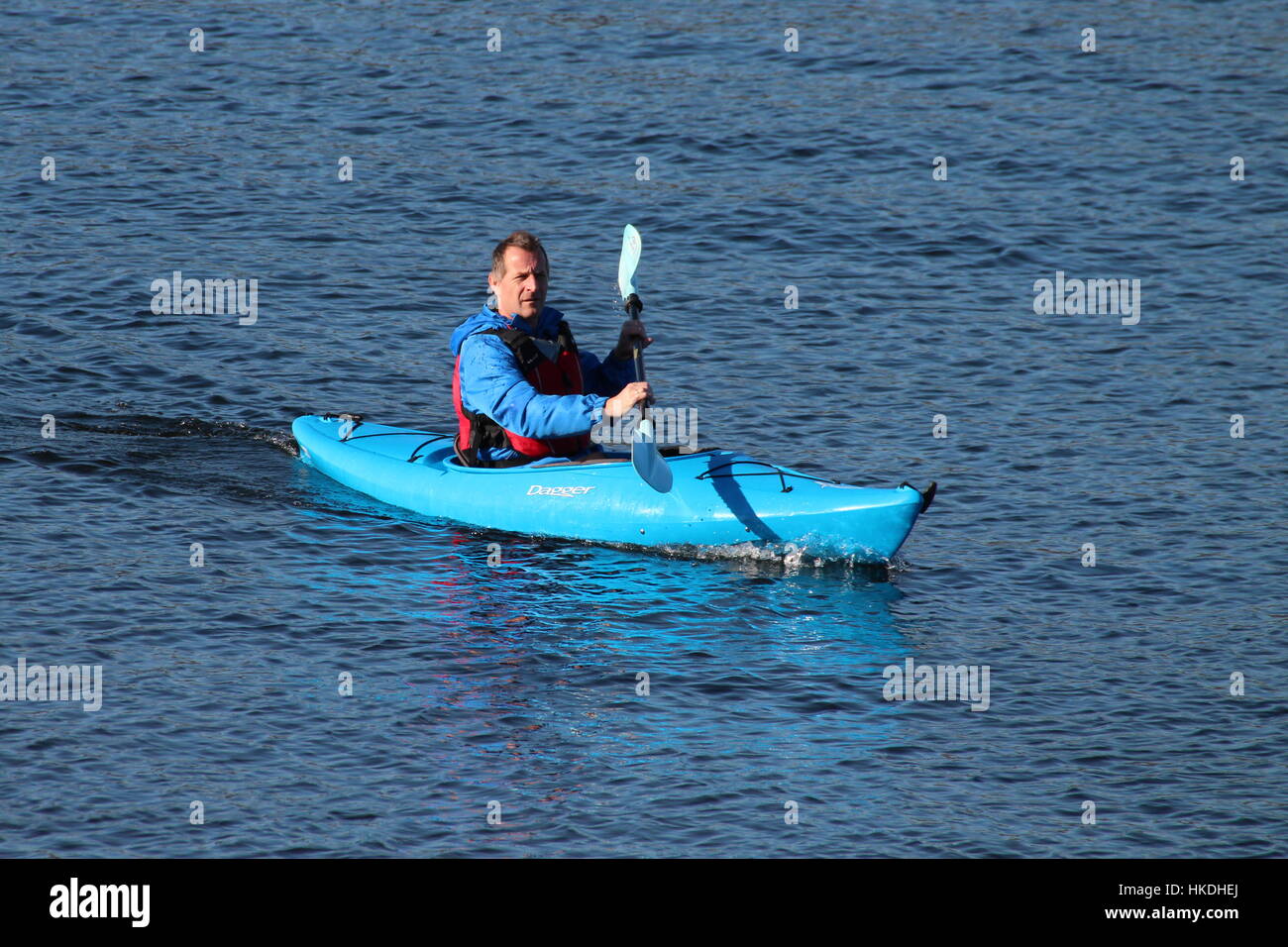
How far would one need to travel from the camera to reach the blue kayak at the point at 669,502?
27.7ft

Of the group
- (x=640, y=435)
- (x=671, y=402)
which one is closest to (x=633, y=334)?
A: (x=640, y=435)

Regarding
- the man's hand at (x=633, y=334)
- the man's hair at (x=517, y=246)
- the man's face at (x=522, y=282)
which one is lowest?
the man's hand at (x=633, y=334)

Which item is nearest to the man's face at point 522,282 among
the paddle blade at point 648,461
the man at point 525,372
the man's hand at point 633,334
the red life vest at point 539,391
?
the man at point 525,372

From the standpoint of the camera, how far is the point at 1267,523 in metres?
9.37

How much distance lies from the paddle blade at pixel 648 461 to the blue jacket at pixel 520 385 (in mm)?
227

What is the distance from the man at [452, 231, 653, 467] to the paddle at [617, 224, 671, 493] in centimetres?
14

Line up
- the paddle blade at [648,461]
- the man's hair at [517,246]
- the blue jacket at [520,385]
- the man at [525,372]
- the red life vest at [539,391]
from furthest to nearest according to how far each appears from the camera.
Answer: the red life vest at [539,391] → the man's hair at [517,246] → the man at [525,372] → the blue jacket at [520,385] → the paddle blade at [648,461]

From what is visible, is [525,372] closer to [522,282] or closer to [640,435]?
[522,282]

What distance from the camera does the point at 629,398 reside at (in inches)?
306

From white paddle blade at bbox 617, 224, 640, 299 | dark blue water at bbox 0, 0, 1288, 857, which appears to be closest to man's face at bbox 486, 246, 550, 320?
white paddle blade at bbox 617, 224, 640, 299

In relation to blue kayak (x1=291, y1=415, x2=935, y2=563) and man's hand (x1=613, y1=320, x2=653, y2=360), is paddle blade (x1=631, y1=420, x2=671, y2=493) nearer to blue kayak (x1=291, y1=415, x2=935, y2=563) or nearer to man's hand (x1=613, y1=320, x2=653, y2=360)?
blue kayak (x1=291, y1=415, x2=935, y2=563)

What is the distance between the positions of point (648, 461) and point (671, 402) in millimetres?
2615

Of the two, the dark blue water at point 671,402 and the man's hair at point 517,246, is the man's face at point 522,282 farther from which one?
the dark blue water at point 671,402

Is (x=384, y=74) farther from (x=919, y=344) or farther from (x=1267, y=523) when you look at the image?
(x=1267, y=523)
